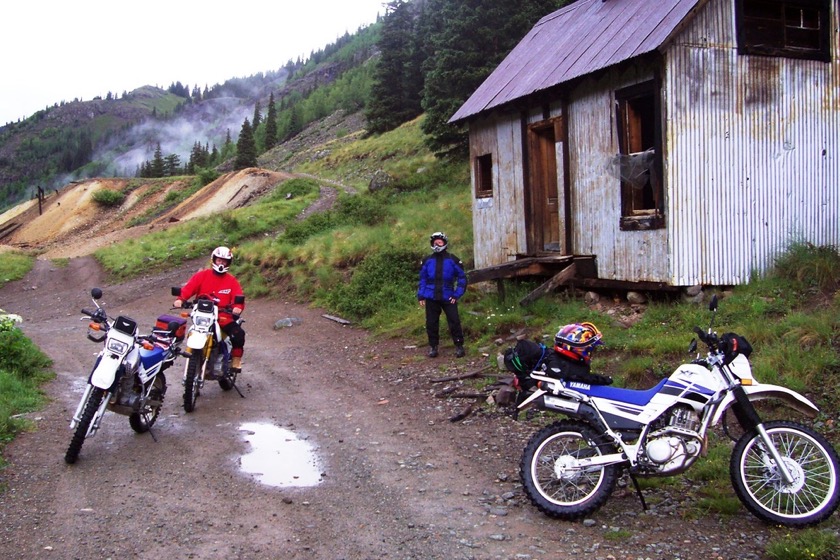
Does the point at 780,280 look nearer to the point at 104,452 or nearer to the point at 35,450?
the point at 104,452

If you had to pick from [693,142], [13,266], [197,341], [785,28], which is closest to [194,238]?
[13,266]

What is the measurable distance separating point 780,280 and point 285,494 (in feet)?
25.4

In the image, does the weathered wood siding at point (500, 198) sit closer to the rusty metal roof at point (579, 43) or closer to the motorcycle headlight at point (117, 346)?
the rusty metal roof at point (579, 43)

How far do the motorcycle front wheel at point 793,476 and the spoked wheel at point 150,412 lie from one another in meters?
5.60

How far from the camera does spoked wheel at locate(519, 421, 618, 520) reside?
4.84 meters

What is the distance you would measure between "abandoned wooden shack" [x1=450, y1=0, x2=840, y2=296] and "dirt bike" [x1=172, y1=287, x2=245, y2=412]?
505 centimetres

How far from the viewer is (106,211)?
145 ft

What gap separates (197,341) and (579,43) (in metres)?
8.79

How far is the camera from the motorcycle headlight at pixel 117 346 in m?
6.60

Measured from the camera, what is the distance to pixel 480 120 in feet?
48.8

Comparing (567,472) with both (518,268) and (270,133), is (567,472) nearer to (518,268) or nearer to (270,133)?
(518,268)

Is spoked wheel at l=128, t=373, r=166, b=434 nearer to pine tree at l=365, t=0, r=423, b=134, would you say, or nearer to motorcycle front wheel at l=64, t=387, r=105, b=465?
motorcycle front wheel at l=64, t=387, r=105, b=465

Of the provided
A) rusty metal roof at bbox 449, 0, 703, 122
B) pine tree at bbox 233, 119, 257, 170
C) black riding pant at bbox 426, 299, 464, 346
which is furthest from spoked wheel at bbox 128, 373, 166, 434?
pine tree at bbox 233, 119, 257, 170

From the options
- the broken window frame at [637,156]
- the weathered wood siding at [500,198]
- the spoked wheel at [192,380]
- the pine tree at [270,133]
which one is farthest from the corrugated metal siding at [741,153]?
the pine tree at [270,133]
